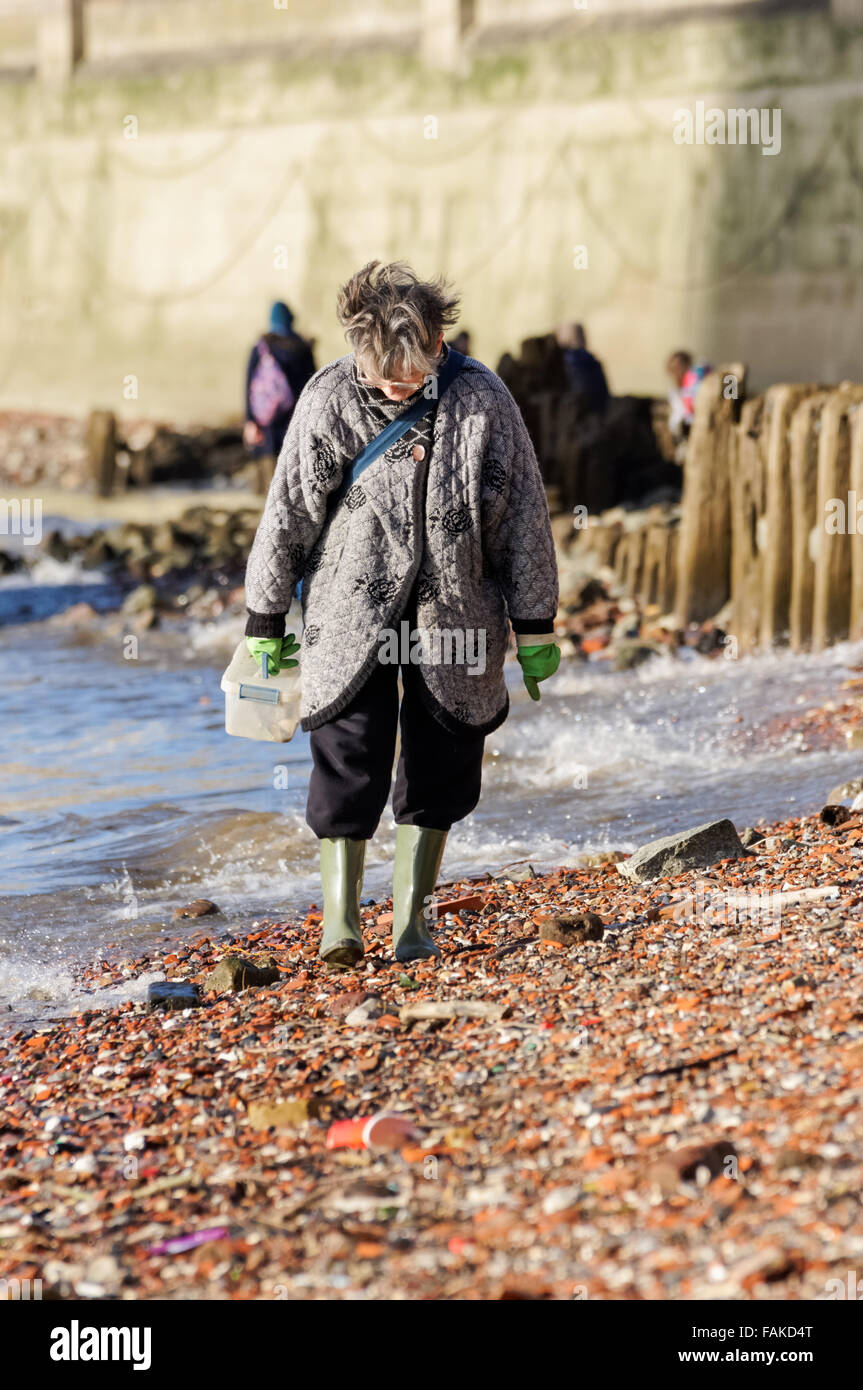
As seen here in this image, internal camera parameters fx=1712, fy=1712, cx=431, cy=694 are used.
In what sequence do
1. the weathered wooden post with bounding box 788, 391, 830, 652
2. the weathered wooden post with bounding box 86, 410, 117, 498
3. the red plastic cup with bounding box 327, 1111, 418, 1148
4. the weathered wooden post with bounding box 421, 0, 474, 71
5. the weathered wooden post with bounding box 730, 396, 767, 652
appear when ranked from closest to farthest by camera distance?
1. the red plastic cup with bounding box 327, 1111, 418, 1148
2. the weathered wooden post with bounding box 788, 391, 830, 652
3. the weathered wooden post with bounding box 730, 396, 767, 652
4. the weathered wooden post with bounding box 86, 410, 117, 498
5. the weathered wooden post with bounding box 421, 0, 474, 71

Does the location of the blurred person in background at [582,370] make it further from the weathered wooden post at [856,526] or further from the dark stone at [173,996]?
the dark stone at [173,996]

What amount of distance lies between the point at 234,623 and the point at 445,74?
30.2 ft

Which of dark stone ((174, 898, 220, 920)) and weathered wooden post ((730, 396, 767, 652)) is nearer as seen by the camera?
dark stone ((174, 898, 220, 920))

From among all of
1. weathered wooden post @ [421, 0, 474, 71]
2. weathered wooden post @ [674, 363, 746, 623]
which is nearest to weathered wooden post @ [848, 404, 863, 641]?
weathered wooden post @ [674, 363, 746, 623]

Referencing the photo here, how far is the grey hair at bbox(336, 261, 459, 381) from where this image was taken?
4109 mm

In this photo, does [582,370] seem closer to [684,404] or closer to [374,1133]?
[684,404]

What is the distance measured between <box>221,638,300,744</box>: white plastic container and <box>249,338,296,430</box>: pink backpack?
8067 mm

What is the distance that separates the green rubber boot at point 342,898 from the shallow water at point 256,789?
0.82 m

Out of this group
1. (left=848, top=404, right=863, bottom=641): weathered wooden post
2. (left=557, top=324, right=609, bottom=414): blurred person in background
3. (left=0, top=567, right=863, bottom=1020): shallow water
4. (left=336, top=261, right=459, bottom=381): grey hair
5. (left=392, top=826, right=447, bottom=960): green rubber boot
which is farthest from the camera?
(left=557, top=324, right=609, bottom=414): blurred person in background

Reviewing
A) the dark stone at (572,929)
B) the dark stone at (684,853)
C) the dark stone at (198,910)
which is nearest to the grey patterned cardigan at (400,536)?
the dark stone at (572,929)

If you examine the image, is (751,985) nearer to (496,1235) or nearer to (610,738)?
(496,1235)

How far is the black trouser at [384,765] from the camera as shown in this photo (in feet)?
14.4

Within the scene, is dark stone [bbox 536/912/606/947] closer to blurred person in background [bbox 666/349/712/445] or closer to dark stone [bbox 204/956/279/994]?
dark stone [bbox 204/956/279/994]
